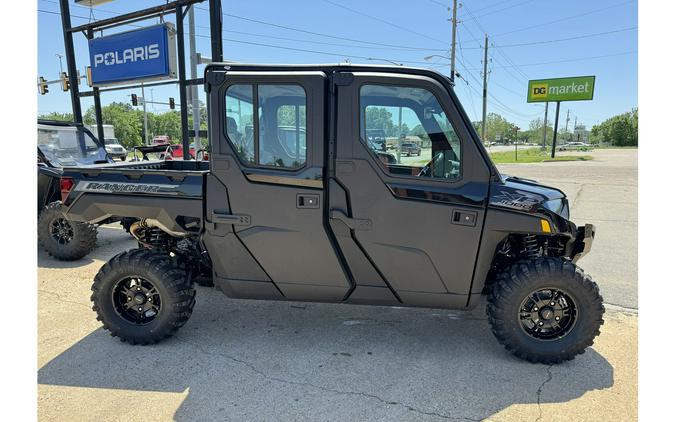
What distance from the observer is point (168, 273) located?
3488mm

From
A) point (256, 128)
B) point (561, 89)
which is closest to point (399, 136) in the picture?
point (256, 128)

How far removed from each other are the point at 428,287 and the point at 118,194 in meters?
2.74

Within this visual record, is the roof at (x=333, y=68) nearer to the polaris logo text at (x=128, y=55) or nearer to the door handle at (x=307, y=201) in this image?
the door handle at (x=307, y=201)

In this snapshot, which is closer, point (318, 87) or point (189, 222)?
point (318, 87)

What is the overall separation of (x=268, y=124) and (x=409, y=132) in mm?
1105

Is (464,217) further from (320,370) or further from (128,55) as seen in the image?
(128,55)

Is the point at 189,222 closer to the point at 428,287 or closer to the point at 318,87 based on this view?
the point at 318,87

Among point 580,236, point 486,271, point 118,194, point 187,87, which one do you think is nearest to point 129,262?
point 118,194

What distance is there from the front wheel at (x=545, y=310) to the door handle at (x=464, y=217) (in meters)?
0.56

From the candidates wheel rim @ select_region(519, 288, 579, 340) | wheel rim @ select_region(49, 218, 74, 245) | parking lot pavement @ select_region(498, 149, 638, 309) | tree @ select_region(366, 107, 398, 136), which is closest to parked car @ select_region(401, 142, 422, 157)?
tree @ select_region(366, 107, 398, 136)

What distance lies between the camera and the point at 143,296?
359cm

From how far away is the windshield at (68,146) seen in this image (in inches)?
274

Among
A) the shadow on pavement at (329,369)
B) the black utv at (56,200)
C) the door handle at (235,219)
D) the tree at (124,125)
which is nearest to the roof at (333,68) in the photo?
the door handle at (235,219)

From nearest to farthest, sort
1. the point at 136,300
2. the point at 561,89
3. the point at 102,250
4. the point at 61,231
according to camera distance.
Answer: the point at 136,300 → the point at 61,231 → the point at 102,250 → the point at 561,89
